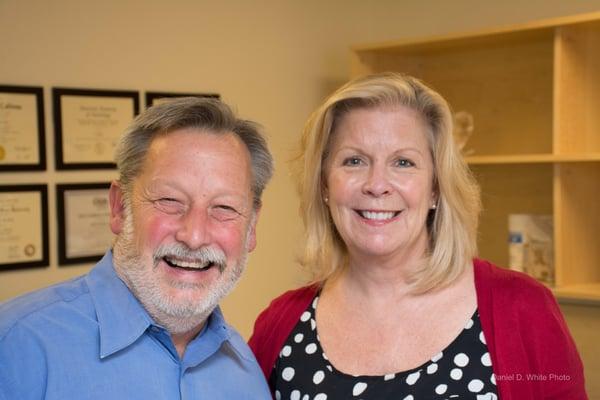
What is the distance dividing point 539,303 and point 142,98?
1897 millimetres

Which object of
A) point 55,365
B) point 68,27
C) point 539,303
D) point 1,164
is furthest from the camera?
point 68,27

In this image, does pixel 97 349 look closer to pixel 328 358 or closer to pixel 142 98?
pixel 328 358

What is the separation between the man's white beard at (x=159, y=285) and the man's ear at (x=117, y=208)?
0.06ft

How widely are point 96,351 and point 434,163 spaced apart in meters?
0.96

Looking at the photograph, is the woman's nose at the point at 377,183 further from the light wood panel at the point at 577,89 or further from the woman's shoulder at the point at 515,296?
the light wood panel at the point at 577,89

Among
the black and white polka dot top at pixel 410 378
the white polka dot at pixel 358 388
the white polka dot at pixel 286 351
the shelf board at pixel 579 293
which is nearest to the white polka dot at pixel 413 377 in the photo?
the black and white polka dot top at pixel 410 378

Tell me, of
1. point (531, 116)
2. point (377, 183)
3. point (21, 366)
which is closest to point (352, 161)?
point (377, 183)

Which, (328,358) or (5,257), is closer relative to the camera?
(328,358)

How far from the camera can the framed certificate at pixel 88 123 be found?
292 cm

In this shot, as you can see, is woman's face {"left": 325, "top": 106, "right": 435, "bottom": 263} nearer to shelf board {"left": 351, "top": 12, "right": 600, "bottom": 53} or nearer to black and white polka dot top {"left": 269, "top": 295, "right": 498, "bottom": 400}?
black and white polka dot top {"left": 269, "top": 295, "right": 498, "bottom": 400}

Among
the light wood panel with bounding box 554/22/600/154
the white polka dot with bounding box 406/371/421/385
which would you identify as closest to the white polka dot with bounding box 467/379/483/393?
the white polka dot with bounding box 406/371/421/385

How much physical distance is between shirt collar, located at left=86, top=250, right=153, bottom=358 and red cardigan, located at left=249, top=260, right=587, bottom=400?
2.59 feet

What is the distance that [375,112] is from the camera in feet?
6.41

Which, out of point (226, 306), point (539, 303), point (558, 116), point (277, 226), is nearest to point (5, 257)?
point (226, 306)
